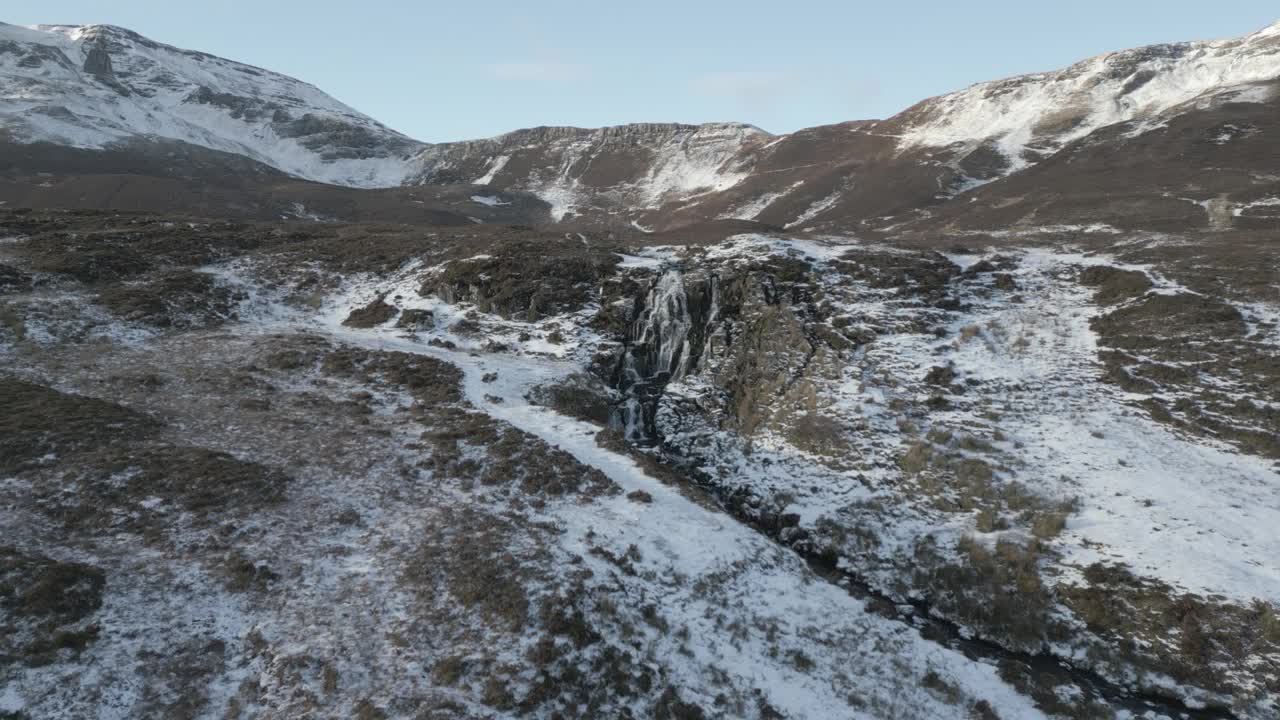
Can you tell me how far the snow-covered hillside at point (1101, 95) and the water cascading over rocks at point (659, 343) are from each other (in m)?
87.2

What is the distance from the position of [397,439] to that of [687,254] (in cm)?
2601

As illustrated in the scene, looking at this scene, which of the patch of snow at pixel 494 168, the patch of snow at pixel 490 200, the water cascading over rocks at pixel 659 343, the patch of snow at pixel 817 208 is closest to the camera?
the water cascading over rocks at pixel 659 343

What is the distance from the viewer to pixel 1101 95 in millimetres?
116062

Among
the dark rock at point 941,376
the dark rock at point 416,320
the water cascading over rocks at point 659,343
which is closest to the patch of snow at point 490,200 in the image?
the dark rock at point 416,320

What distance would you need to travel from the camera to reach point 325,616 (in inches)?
528

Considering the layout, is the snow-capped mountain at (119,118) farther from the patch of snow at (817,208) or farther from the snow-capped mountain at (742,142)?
the patch of snow at (817,208)

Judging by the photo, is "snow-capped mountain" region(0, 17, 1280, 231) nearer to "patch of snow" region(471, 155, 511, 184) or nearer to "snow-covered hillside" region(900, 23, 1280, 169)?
"snow-covered hillside" region(900, 23, 1280, 169)

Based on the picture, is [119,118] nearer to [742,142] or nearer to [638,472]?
[742,142]

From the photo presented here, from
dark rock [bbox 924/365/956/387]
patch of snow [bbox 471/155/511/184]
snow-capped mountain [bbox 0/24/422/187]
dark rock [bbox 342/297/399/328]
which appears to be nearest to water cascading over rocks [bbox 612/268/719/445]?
dark rock [bbox 924/365/956/387]

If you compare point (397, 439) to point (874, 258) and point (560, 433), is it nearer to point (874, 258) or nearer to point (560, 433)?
point (560, 433)

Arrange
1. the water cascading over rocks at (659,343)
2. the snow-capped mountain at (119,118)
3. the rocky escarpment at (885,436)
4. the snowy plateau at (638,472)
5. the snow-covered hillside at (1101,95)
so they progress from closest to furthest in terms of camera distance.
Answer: the snowy plateau at (638,472), the rocky escarpment at (885,436), the water cascading over rocks at (659,343), the snow-covered hillside at (1101,95), the snow-capped mountain at (119,118)

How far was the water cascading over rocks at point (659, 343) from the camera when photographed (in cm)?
2900

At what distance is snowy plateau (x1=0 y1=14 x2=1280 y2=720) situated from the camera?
42.8 feet

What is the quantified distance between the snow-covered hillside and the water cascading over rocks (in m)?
87.2
